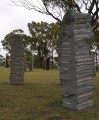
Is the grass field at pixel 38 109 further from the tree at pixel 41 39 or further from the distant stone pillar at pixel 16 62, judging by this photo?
the tree at pixel 41 39

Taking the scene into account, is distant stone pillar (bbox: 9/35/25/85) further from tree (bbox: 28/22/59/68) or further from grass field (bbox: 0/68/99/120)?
tree (bbox: 28/22/59/68)

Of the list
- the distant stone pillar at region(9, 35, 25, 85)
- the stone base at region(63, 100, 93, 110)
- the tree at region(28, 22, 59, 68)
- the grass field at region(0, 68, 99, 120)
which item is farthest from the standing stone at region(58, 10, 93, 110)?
the tree at region(28, 22, 59, 68)

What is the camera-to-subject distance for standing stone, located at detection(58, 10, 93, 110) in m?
11.7

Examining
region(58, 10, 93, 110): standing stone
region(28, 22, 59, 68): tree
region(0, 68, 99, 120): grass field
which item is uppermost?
region(28, 22, 59, 68): tree

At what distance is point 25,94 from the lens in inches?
605

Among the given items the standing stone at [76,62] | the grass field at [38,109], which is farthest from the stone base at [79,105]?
the grass field at [38,109]

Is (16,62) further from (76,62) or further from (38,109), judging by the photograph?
(76,62)

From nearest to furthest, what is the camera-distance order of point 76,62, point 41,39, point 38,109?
point 76,62
point 38,109
point 41,39

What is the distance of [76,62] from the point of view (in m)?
11.7

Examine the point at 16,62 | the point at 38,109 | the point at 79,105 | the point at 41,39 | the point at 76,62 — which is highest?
the point at 41,39

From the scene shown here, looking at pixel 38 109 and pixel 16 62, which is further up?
pixel 16 62

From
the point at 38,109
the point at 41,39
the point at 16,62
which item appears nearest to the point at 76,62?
the point at 38,109

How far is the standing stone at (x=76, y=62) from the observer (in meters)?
11.7

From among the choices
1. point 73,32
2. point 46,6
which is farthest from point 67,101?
point 46,6
